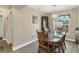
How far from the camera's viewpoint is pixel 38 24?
13.0 feet

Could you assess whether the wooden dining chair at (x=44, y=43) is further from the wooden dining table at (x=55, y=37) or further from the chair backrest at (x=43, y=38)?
the wooden dining table at (x=55, y=37)

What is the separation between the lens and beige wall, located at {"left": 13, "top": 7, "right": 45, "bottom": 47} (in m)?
3.71

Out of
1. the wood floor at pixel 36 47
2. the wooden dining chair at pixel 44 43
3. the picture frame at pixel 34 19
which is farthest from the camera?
the picture frame at pixel 34 19

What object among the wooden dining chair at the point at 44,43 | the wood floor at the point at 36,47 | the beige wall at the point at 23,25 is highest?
the beige wall at the point at 23,25

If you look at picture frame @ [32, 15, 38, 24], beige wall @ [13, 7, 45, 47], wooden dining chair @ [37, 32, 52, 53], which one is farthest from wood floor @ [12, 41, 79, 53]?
picture frame @ [32, 15, 38, 24]

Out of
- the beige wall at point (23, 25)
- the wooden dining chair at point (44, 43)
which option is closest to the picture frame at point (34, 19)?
the beige wall at point (23, 25)

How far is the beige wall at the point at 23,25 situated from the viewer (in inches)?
146

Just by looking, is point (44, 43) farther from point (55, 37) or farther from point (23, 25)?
point (23, 25)

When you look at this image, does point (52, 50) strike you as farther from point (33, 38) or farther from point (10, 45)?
point (10, 45)

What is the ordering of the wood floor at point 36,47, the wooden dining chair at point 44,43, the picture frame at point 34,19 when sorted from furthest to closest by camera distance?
the picture frame at point 34,19, the wood floor at point 36,47, the wooden dining chair at point 44,43

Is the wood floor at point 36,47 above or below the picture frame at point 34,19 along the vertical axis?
below
